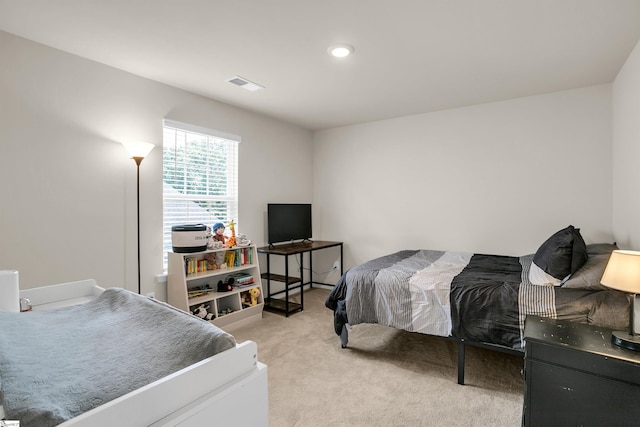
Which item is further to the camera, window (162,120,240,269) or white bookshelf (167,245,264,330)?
window (162,120,240,269)

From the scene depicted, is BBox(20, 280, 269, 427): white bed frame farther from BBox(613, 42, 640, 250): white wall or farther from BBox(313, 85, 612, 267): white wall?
BBox(313, 85, 612, 267): white wall

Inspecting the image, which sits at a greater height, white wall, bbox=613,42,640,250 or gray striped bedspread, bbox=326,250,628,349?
white wall, bbox=613,42,640,250

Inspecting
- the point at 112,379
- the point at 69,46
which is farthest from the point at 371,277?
the point at 69,46

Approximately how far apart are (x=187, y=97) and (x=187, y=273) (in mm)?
1812

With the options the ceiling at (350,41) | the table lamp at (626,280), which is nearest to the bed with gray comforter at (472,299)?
the table lamp at (626,280)

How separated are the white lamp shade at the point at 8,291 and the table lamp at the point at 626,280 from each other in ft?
9.24

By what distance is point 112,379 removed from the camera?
89 cm

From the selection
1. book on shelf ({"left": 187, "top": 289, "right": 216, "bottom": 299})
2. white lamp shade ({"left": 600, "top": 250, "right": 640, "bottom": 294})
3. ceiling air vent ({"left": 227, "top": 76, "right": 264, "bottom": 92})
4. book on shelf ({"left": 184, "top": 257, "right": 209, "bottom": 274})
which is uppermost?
ceiling air vent ({"left": 227, "top": 76, "right": 264, "bottom": 92})

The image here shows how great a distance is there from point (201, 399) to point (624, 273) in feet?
6.43

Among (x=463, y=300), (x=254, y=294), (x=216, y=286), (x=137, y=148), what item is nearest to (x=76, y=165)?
(x=137, y=148)

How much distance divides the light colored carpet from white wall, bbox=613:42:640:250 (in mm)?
1415

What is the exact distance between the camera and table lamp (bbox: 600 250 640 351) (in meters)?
1.54

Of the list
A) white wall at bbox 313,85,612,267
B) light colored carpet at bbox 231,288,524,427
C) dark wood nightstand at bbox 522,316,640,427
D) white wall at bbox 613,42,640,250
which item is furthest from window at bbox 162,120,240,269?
white wall at bbox 613,42,640,250

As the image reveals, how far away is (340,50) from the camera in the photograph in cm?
Answer: 246
